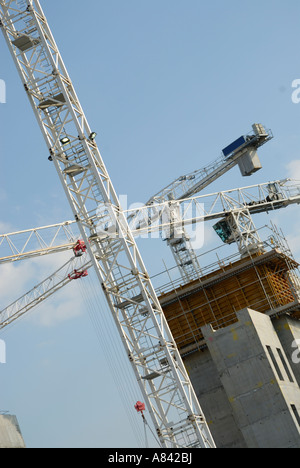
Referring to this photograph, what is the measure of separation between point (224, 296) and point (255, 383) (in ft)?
31.6

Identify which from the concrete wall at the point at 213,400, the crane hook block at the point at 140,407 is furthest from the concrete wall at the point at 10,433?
the concrete wall at the point at 213,400

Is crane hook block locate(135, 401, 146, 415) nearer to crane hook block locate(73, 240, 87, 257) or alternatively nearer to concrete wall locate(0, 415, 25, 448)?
concrete wall locate(0, 415, 25, 448)

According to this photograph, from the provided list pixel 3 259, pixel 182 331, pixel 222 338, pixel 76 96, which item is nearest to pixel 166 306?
pixel 182 331

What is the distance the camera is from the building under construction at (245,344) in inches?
1905

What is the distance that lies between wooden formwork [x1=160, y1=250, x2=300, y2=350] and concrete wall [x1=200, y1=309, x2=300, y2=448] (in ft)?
16.5

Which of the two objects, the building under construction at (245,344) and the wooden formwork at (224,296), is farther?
the wooden formwork at (224,296)

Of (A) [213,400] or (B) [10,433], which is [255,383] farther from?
(B) [10,433]

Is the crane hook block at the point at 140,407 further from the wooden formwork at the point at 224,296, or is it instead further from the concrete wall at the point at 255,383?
the wooden formwork at the point at 224,296

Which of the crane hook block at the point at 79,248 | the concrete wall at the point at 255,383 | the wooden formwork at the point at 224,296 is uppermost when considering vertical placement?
the crane hook block at the point at 79,248

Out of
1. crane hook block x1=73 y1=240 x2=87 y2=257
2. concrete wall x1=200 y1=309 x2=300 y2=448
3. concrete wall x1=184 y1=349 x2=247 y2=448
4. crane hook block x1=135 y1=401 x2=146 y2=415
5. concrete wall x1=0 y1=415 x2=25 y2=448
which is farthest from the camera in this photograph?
crane hook block x1=73 y1=240 x2=87 y2=257

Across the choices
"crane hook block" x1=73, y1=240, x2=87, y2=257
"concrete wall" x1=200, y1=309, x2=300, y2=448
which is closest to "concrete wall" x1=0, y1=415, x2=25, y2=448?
"concrete wall" x1=200, y1=309, x2=300, y2=448

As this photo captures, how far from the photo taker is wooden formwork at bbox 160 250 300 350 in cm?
5619
